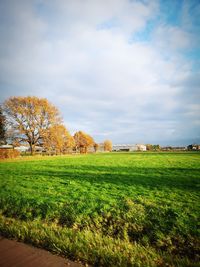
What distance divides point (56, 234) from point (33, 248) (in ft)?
2.15

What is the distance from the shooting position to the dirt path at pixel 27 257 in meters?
3.12

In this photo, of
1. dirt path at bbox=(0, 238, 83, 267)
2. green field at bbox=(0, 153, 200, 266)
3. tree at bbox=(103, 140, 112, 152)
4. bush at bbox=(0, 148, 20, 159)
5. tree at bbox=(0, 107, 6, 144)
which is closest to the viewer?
dirt path at bbox=(0, 238, 83, 267)

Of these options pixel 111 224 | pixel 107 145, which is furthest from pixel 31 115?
pixel 107 145

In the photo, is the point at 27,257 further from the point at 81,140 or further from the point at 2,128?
the point at 81,140

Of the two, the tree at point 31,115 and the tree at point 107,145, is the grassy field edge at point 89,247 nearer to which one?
the tree at point 31,115

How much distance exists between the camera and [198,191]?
8445 mm

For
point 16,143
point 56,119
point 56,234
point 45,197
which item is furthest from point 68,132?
point 56,234

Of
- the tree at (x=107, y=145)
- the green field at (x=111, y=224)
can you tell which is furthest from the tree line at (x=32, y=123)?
the tree at (x=107, y=145)

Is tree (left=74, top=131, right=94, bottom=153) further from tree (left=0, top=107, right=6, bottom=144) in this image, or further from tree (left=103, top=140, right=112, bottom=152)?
tree (left=0, top=107, right=6, bottom=144)

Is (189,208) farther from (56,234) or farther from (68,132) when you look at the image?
(68,132)

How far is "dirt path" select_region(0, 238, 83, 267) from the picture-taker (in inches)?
123

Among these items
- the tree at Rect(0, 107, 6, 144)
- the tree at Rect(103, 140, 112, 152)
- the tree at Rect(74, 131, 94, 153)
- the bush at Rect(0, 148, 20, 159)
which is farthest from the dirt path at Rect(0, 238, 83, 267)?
the tree at Rect(103, 140, 112, 152)

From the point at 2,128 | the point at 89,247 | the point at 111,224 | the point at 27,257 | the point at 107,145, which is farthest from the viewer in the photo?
the point at 107,145

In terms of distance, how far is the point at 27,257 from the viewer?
3.35 metres
